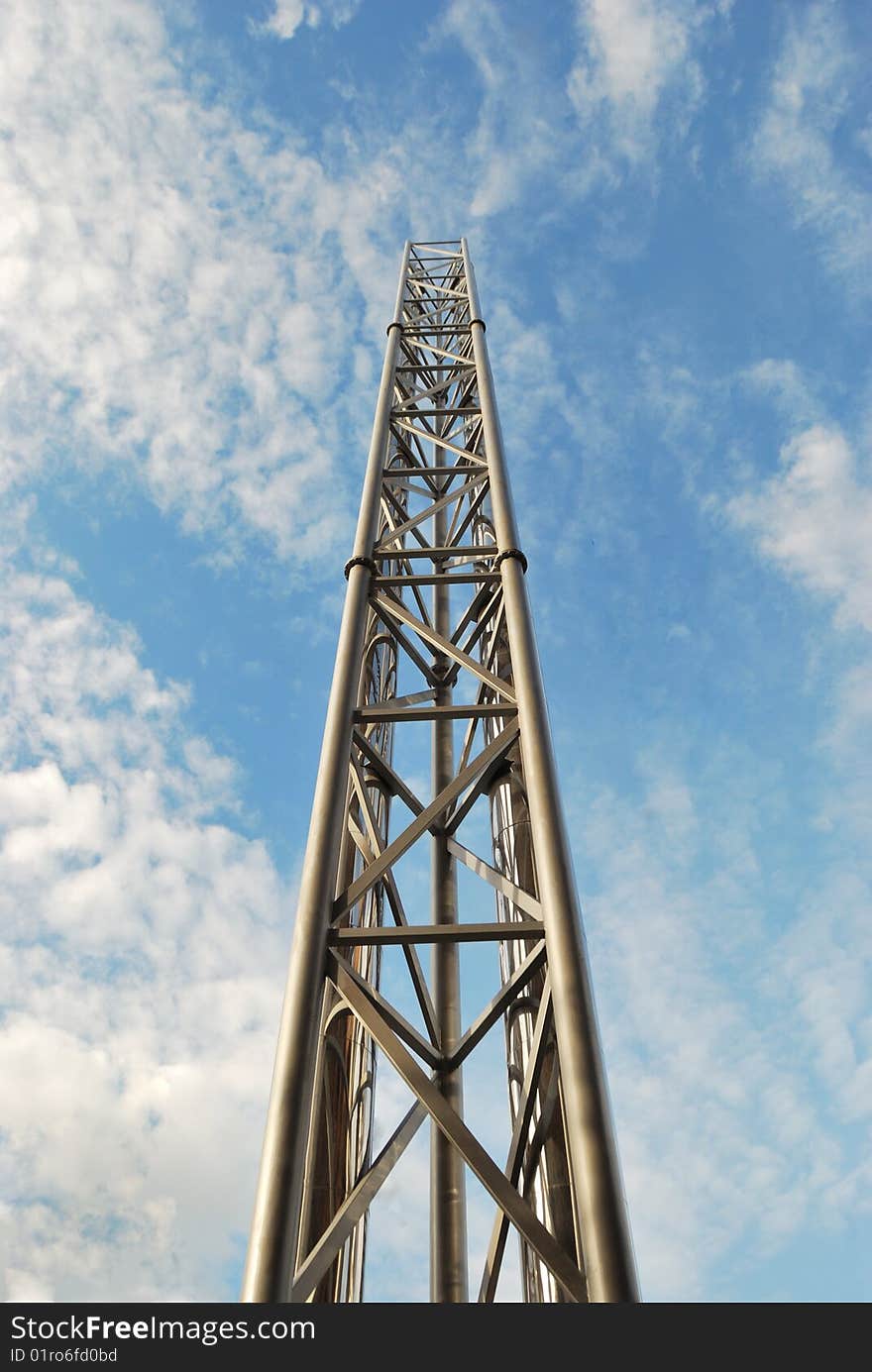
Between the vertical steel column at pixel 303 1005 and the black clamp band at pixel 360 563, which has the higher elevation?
the black clamp band at pixel 360 563

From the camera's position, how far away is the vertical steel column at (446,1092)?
623 cm

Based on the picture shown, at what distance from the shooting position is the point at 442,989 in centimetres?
730

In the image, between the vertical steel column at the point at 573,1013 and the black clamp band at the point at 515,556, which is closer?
the vertical steel column at the point at 573,1013

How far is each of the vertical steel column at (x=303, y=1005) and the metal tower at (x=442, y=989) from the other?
0.01 metres

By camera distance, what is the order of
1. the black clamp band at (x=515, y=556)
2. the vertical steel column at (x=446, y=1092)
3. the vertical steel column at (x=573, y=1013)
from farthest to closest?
1. the black clamp band at (x=515, y=556)
2. the vertical steel column at (x=446, y=1092)
3. the vertical steel column at (x=573, y=1013)

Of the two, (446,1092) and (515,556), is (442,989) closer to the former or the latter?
(446,1092)

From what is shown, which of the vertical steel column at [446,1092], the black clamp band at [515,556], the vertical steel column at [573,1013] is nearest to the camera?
the vertical steel column at [573,1013]

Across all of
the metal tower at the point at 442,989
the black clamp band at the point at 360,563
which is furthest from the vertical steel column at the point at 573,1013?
the black clamp band at the point at 360,563

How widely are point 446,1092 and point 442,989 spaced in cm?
131

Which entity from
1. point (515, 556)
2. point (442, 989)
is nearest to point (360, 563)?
point (515, 556)

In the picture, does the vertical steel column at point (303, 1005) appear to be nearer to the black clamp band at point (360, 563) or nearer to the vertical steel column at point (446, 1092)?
the black clamp band at point (360, 563)

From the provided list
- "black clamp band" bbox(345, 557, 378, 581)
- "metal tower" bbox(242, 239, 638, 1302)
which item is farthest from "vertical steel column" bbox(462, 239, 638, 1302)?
"black clamp band" bbox(345, 557, 378, 581)
